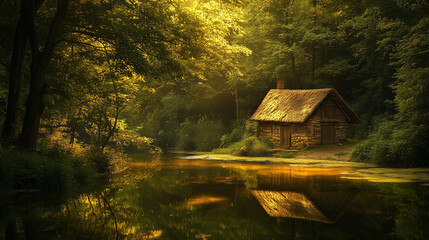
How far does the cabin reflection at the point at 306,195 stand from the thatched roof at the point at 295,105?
50.3 feet

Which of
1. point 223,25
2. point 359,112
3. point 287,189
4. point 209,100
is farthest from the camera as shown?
point 209,100

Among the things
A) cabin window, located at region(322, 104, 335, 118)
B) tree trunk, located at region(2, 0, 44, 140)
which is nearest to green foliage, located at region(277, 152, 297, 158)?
cabin window, located at region(322, 104, 335, 118)

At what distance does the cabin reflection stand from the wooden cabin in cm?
1551

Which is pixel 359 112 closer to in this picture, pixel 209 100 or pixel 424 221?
pixel 209 100

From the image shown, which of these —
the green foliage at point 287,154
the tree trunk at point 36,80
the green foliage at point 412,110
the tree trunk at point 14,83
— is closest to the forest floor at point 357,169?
the green foliage at point 287,154

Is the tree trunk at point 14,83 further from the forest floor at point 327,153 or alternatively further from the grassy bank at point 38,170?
the forest floor at point 327,153

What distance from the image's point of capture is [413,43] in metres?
22.9

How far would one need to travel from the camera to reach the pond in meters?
7.96

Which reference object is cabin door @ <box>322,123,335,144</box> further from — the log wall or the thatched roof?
the thatched roof

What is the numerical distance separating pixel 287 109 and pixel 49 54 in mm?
22120

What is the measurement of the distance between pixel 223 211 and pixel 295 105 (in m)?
25.9

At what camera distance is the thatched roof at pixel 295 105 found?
33781 mm

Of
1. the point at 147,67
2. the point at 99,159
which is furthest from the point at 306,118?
the point at 147,67

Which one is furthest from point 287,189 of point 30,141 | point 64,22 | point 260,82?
point 260,82
